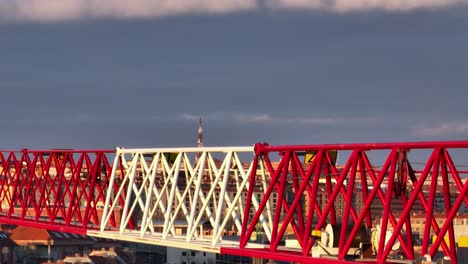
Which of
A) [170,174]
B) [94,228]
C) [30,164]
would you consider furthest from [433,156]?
[30,164]

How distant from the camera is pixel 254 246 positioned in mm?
126000

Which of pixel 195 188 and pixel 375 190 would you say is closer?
pixel 375 190

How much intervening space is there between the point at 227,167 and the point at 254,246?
20.4 feet

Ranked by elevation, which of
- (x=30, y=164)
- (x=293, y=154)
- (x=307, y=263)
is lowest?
(x=307, y=263)

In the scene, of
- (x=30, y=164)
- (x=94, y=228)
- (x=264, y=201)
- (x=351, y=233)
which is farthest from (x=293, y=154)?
(x=30, y=164)

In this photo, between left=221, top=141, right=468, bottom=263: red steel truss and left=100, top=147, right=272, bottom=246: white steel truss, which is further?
left=100, top=147, right=272, bottom=246: white steel truss

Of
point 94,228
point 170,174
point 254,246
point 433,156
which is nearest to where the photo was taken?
point 433,156

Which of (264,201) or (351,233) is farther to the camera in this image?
(264,201)

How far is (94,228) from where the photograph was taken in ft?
538

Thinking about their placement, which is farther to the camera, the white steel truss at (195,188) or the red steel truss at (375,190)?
the white steel truss at (195,188)

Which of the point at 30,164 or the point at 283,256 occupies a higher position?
the point at 30,164

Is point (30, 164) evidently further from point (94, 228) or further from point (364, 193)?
point (364, 193)

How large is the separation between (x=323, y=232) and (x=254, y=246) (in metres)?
12.8

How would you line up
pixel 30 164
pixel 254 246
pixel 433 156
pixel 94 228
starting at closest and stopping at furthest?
pixel 433 156 < pixel 254 246 < pixel 94 228 < pixel 30 164
